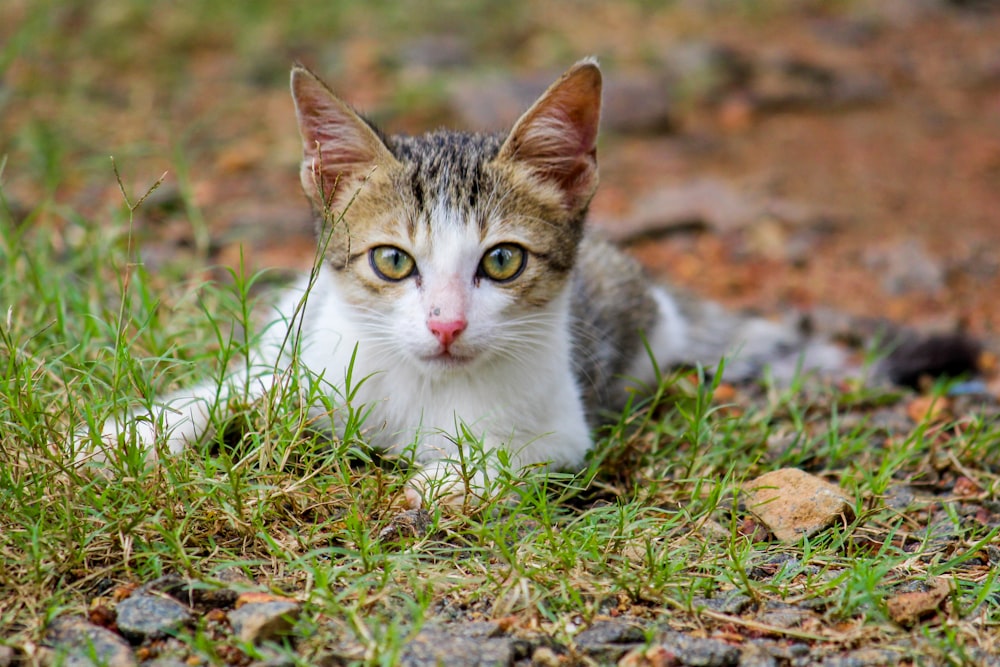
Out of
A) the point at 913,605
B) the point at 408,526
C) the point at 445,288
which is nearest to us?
the point at 913,605

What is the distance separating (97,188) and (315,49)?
3024 millimetres

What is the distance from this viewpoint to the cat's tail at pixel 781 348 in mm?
4719

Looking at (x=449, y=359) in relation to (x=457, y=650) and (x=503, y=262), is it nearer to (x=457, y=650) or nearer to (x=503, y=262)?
(x=503, y=262)

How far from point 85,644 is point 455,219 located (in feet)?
5.42

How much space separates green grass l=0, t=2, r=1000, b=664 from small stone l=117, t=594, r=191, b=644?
69mm

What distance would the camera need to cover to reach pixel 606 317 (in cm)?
455

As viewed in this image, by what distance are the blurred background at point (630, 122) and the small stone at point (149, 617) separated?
2584mm

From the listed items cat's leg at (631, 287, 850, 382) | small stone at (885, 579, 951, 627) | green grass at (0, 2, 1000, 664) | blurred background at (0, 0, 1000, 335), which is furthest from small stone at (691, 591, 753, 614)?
blurred background at (0, 0, 1000, 335)

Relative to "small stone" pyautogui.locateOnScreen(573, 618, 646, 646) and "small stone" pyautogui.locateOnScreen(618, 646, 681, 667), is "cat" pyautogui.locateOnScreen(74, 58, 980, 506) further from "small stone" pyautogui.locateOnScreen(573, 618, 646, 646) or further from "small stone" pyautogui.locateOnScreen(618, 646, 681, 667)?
"small stone" pyautogui.locateOnScreen(618, 646, 681, 667)

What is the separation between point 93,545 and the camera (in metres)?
2.73

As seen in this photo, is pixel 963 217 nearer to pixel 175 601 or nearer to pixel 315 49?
pixel 315 49

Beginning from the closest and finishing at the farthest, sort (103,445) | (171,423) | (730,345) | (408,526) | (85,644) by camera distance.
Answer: (85,644)
(103,445)
(408,526)
(171,423)
(730,345)

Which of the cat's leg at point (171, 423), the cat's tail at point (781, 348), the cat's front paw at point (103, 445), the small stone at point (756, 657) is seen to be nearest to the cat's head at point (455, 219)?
the cat's leg at point (171, 423)

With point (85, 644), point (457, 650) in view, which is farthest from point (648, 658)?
point (85, 644)
